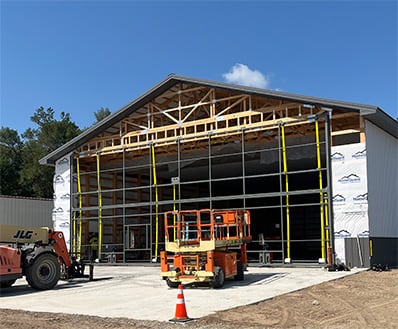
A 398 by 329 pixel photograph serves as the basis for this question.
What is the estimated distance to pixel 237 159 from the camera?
2794cm

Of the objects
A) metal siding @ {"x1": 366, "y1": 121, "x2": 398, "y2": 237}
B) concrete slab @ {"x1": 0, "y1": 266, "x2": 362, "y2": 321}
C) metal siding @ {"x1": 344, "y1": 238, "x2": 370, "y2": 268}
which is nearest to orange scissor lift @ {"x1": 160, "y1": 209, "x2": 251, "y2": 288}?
concrete slab @ {"x1": 0, "y1": 266, "x2": 362, "y2": 321}

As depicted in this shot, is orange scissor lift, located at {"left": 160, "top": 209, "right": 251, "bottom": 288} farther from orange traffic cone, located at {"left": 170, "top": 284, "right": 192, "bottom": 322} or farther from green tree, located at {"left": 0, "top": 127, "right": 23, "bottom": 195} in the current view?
green tree, located at {"left": 0, "top": 127, "right": 23, "bottom": 195}

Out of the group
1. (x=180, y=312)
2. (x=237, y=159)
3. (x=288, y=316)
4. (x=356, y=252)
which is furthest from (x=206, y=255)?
(x=237, y=159)

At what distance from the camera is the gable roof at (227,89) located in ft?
65.5

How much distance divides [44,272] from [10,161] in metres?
40.0

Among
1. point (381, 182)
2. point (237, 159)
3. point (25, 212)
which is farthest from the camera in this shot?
point (25, 212)

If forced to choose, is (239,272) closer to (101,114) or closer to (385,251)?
(385,251)

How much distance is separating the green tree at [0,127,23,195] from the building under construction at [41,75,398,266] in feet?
71.5

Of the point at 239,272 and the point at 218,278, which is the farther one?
the point at 239,272

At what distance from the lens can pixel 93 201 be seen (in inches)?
1178

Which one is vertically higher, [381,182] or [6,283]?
[381,182]

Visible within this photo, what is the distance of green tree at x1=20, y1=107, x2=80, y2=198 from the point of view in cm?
4922

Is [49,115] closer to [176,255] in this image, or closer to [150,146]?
[150,146]

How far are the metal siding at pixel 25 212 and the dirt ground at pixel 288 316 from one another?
19.4m
